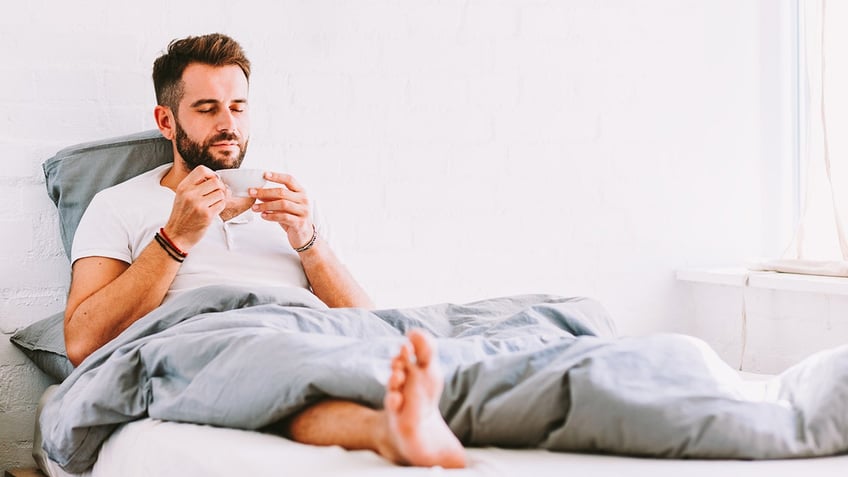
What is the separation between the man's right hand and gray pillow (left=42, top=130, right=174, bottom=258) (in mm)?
349

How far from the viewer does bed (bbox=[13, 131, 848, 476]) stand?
4.09 feet

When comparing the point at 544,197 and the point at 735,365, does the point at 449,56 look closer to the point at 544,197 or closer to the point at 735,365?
the point at 544,197

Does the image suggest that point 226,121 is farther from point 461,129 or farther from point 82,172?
point 461,129

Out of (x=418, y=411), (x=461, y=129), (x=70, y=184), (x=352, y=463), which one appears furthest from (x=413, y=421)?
(x=461, y=129)

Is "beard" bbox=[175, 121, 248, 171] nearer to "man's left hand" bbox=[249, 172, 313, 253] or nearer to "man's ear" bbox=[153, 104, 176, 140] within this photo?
"man's ear" bbox=[153, 104, 176, 140]

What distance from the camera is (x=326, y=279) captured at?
2336mm

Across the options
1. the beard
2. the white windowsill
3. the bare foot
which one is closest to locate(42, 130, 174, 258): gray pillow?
the beard

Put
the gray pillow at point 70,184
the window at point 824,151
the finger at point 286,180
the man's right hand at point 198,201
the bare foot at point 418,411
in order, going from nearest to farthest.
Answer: the bare foot at point 418,411 → the man's right hand at point 198,201 → the finger at point 286,180 → the gray pillow at point 70,184 → the window at point 824,151

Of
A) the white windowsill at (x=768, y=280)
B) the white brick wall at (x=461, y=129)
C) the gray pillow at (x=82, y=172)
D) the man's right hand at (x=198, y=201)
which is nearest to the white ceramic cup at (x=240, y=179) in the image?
the man's right hand at (x=198, y=201)

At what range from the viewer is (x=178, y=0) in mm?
2555

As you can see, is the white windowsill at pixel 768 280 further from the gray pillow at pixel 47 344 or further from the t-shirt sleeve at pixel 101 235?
the gray pillow at pixel 47 344

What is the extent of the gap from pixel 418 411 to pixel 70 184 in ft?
4.70

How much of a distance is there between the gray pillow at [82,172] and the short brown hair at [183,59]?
Result: 15 centimetres

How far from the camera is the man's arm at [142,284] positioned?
205cm
